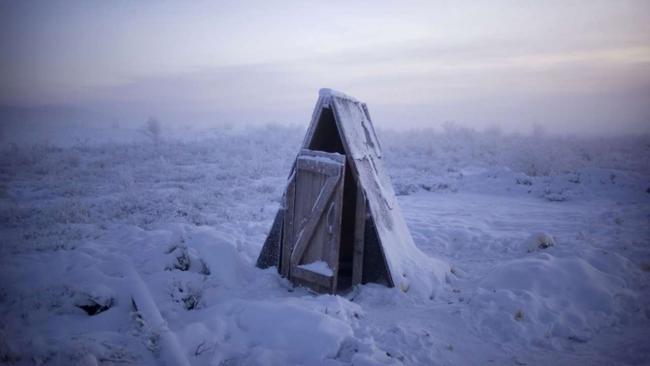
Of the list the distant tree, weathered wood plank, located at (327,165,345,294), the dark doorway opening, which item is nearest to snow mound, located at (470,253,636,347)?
weathered wood plank, located at (327,165,345,294)

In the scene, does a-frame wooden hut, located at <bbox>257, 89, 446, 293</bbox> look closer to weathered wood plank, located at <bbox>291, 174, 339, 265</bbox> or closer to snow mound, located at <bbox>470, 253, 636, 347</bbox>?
weathered wood plank, located at <bbox>291, 174, 339, 265</bbox>

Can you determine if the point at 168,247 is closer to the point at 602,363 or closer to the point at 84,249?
the point at 84,249

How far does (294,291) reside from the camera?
5.59 m

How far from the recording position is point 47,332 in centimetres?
395

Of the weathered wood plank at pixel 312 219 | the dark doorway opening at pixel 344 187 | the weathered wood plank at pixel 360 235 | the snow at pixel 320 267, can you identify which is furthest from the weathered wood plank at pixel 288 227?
the weathered wood plank at pixel 360 235

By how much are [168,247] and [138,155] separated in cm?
1803

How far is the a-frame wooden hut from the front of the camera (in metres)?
5.33

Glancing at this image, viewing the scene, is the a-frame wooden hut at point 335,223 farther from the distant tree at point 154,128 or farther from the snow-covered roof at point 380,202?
the distant tree at point 154,128

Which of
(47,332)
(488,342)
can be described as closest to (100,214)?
(47,332)

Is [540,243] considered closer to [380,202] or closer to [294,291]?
[380,202]

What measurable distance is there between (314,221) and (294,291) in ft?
3.99

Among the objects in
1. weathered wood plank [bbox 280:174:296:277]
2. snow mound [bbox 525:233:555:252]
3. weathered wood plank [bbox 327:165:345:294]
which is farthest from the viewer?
snow mound [bbox 525:233:555:252]

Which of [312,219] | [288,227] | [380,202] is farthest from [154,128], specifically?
[380,202]

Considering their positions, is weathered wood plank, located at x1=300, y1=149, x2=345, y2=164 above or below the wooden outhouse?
above
